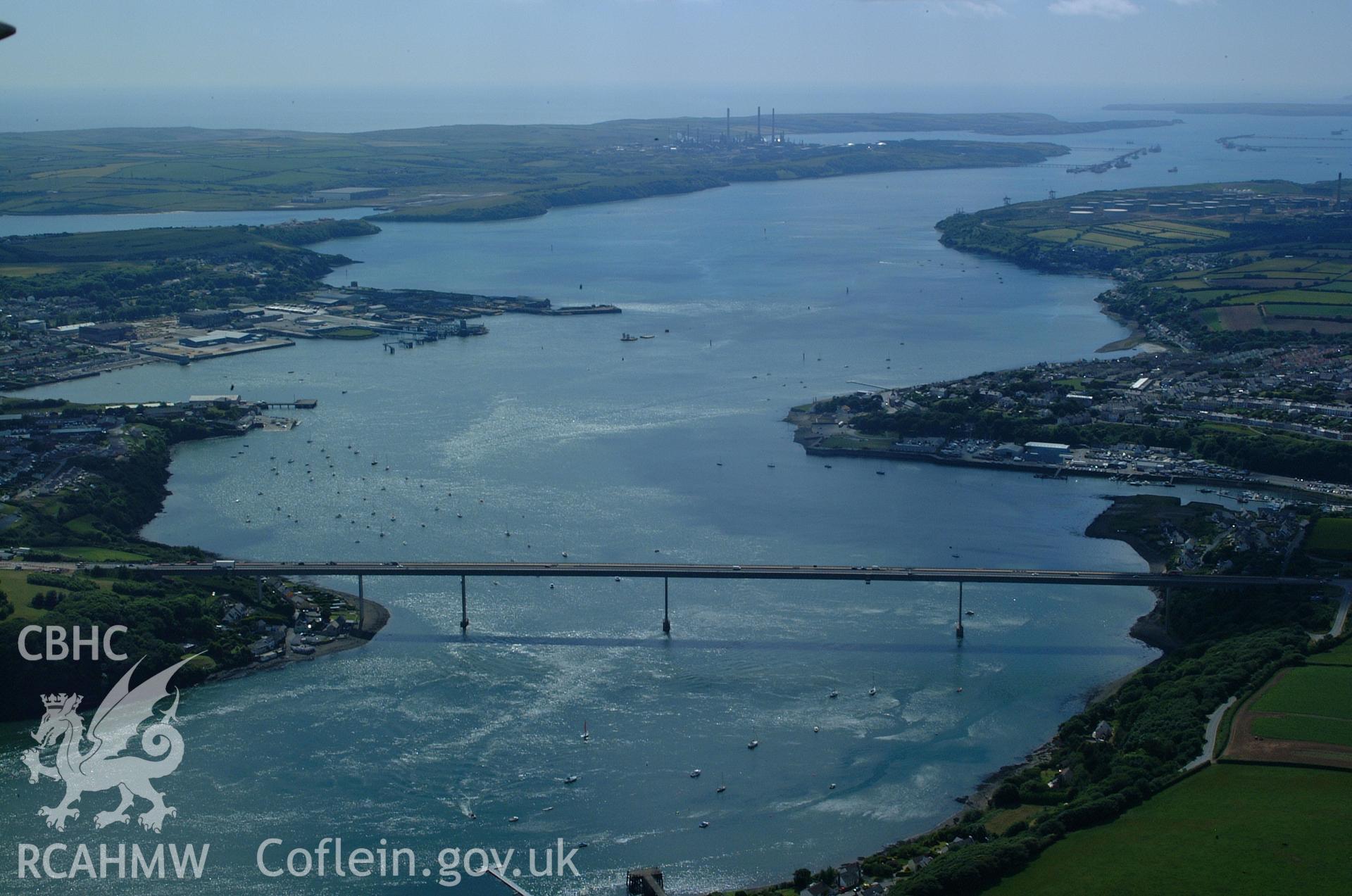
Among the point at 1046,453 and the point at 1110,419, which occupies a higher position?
the point at 1110,419

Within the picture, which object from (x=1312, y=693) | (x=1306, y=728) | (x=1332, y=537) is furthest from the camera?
(x=1332, y=537)

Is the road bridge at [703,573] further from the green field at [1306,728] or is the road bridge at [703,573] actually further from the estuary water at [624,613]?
the green field at [1306,728]

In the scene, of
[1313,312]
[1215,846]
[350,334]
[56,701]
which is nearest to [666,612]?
[56,701]

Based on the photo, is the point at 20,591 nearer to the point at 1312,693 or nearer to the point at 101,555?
the point at 101,555

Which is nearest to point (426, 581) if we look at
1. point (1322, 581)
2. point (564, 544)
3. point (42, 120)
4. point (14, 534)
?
point (564, 544)

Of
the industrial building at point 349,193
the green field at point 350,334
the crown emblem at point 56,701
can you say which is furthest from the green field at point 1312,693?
the industrial building at point 349,193

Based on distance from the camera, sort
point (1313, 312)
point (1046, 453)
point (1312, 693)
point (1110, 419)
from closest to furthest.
A: point (1312, 693) → point (1046, 453) → point (1110, 419) → point (1313, 312)
